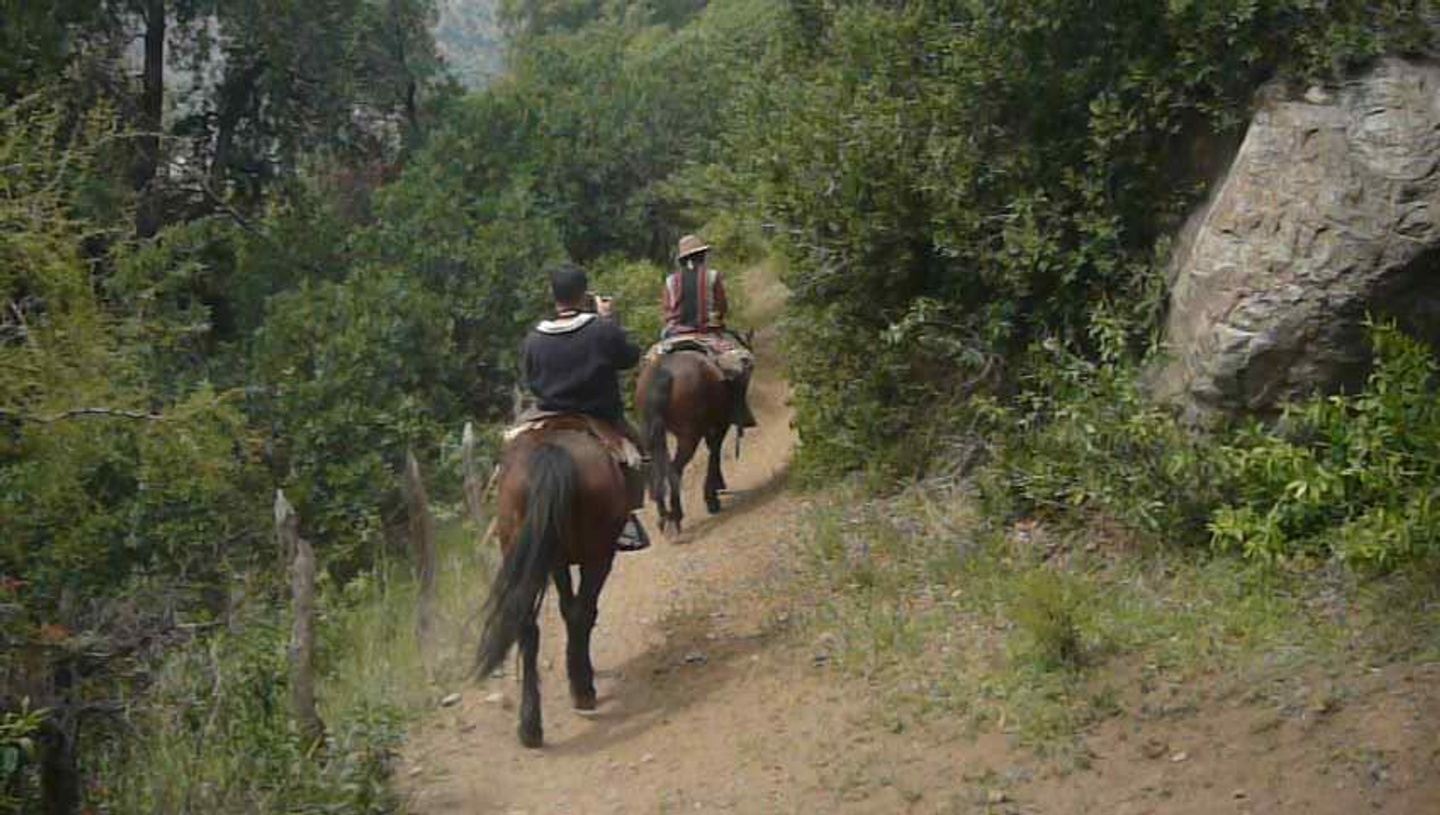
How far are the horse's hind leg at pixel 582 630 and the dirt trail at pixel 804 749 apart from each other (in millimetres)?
202

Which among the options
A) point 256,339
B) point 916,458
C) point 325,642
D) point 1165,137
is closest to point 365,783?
point 325,642

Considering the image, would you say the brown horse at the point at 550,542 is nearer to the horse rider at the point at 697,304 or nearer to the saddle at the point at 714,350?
the saddle at the point at 714,350

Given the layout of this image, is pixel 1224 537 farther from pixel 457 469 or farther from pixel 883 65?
pixel 457 469

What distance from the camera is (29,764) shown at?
7527mm

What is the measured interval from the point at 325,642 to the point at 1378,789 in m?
7.05

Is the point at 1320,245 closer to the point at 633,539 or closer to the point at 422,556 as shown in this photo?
the point at 633,539

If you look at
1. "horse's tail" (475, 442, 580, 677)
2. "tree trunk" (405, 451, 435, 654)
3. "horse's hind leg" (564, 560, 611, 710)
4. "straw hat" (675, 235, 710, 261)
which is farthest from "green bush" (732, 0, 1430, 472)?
"horse's tail" (475, 442, 580, 677)

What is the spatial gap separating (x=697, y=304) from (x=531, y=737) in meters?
5.75

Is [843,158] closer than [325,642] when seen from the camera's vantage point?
No

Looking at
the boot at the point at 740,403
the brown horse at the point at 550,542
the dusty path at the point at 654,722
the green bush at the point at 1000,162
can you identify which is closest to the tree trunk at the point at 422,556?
the dusty path at the point at 654,722

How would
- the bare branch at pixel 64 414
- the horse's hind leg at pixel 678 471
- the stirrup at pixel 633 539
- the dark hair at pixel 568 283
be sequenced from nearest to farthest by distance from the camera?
the dark hair at pixel 568 283 < the stirrup at pixel 633 539 < the bare branch at pixel 64 414 < the horse's hind leg at pixel 678 471

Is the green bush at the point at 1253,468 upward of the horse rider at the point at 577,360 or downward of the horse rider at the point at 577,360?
downward

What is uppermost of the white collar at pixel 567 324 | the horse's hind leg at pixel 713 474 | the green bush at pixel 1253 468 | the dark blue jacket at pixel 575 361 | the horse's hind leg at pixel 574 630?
the white collar at pixel 567 324

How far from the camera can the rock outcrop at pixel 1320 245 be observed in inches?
341
